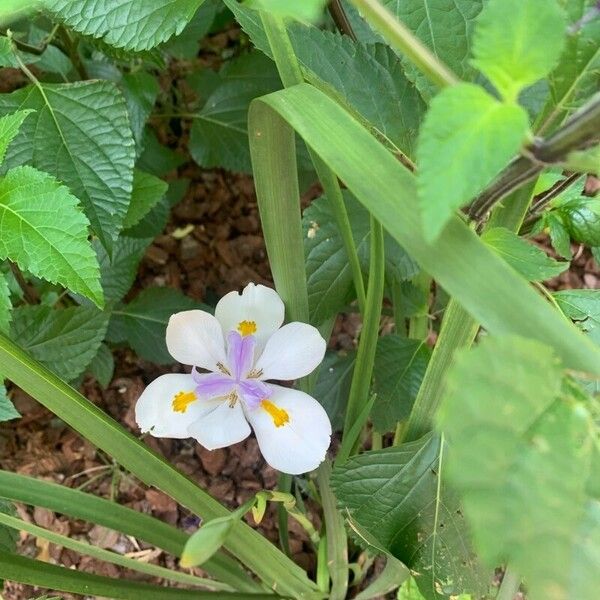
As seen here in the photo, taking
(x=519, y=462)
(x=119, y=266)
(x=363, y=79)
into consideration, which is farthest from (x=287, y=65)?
(x=119, y=266)

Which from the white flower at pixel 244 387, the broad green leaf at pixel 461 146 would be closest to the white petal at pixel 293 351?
the white flower at pixel 244 387

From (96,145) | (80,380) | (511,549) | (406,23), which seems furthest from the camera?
(80,380)

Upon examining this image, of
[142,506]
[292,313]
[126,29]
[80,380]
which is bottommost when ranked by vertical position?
[142,506]

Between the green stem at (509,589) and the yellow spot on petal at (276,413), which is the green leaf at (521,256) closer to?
the yellow spot on petal at (276,413)

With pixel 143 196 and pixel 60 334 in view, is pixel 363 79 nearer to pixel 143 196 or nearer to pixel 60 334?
pixel 143 196

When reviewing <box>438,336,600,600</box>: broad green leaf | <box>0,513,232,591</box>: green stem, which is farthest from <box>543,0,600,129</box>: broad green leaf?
<box>0,513,232,591</box>: green stem

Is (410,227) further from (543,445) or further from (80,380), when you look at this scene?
(80,380)

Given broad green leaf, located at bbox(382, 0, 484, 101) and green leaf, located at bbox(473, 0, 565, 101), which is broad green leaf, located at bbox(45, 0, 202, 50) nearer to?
broad green leaf, located at bbox(382, 0, 484, 101)

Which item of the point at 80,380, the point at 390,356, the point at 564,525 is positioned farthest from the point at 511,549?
the point at 80,380
